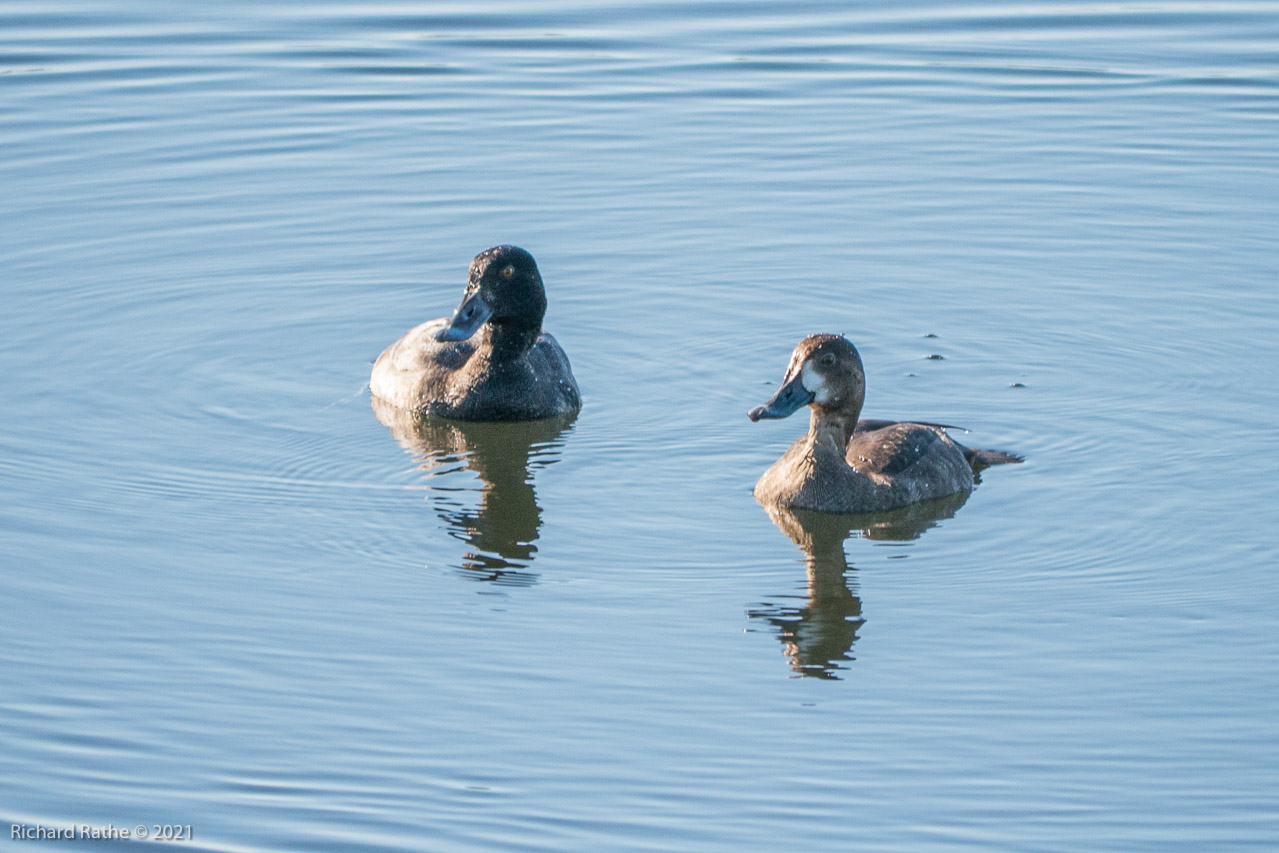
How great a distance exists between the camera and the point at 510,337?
46.0 ft

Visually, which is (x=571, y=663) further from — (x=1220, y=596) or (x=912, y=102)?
(x=912, y=102)

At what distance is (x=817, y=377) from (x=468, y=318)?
3.11 m

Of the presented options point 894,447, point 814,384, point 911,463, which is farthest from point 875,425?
point 814,384

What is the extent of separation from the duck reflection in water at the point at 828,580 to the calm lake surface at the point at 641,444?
0.03 metres

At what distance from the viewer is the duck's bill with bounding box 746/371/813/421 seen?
38.4ft

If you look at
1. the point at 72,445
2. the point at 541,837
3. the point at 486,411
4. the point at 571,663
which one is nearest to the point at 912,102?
the point at 486,411

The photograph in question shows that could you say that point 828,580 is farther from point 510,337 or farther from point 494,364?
point 510,337

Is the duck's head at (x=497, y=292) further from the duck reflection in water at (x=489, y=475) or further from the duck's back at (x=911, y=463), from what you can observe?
the duck's back at (x=911, y=463)

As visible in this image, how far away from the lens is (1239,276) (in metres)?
16.0

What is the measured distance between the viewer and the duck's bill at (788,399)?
11.7 metres

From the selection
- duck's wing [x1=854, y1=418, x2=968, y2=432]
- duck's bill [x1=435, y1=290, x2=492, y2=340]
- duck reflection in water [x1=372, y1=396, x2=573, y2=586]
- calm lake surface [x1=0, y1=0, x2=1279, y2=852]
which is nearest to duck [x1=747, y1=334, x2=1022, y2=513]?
calm lake surface [x1=0, y1=0, x2=1279, y2=852]

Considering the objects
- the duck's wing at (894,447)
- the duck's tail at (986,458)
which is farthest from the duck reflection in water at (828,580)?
the duck's tail at (986,458)

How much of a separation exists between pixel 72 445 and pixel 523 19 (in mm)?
14241

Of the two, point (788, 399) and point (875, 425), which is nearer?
point (788, 399)
